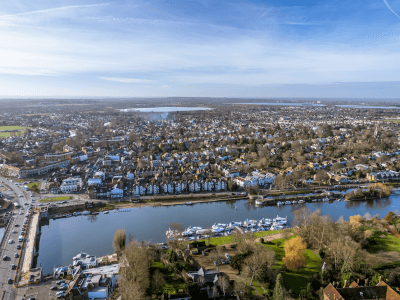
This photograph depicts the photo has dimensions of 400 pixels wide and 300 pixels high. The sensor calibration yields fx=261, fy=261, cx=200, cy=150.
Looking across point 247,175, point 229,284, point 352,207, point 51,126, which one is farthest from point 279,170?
point 51,126

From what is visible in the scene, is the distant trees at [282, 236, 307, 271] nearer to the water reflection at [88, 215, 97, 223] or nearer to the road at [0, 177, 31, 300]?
the road at [0, 177, 31, 300]

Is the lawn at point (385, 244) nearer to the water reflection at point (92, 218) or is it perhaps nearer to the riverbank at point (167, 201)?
the riverbank at point (167, 201)

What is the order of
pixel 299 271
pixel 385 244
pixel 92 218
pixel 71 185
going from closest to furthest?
pixel 299 271 < pixel 385 244 < pixel 92 218 < pixel 71 185

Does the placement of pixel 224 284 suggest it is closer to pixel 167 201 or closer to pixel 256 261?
pixel 256 261

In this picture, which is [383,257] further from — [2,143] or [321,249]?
[2,143]

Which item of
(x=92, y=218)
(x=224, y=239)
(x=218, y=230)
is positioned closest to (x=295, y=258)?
(x=224, y=239)
